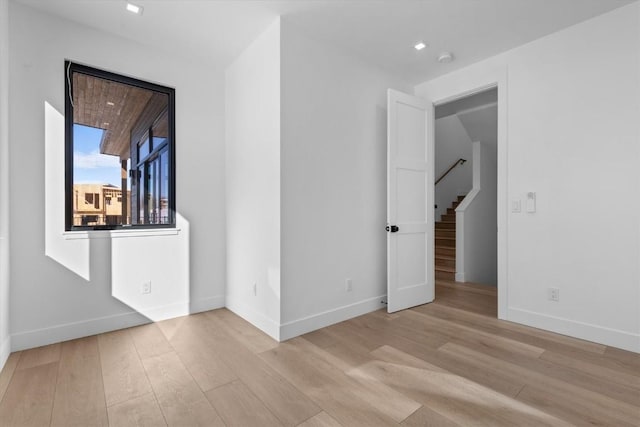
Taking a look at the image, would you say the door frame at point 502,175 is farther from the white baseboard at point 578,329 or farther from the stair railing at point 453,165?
the stair railing at point 453,165

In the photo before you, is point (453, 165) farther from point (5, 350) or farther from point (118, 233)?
point (5, 350)

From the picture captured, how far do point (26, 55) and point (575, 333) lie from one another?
491cm

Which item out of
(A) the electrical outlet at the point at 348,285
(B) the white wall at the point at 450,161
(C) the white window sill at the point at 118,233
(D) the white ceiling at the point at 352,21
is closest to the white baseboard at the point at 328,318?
(A) the electrical outlet at the point at 348,285

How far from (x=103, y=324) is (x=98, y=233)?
79 cm

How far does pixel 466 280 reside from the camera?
4.73 m

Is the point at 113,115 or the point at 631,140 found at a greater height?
the point at 113,115

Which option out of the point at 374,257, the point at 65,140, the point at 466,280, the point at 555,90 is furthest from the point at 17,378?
the point at 466,280

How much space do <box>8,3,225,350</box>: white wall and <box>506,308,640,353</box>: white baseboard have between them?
3.01 metres

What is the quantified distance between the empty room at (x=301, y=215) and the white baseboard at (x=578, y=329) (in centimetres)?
1

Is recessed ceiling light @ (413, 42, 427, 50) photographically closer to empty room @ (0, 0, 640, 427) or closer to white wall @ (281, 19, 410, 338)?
empty room @ (0, 0, 640, 427)

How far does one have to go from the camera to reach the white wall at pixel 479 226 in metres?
4.81

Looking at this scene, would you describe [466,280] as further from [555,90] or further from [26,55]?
[26,55]

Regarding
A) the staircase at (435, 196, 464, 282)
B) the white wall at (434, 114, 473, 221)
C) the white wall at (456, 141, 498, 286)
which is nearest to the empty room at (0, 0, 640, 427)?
the white wall at (456, 141, 498, 286)

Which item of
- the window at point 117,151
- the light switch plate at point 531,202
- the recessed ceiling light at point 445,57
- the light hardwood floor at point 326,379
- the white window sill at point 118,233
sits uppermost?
the recessed ceiling light at point 445,57
